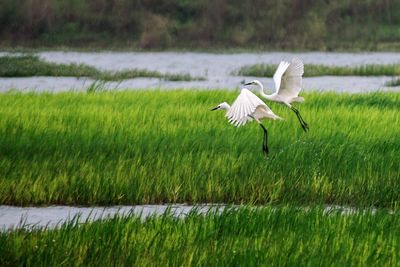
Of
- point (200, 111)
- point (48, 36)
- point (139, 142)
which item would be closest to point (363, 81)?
point (200, 111)

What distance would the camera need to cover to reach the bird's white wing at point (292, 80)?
7211mm

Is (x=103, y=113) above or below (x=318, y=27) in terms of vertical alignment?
above

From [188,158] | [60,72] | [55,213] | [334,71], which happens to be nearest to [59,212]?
[55,213]

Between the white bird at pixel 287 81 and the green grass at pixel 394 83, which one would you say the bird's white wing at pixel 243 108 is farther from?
the green grass at pixel 394 83

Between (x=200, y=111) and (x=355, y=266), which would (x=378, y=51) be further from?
(x=355, y=266)

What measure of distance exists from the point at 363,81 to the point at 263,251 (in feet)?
55.3

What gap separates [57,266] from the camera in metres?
4.73

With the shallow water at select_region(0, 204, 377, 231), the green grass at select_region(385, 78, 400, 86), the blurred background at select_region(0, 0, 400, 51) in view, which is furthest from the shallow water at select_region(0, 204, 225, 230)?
the blurred background at select_region(0, 0, 400, 51)

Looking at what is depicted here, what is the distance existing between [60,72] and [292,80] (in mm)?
14387

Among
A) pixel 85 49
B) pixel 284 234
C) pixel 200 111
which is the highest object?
pixel 284 234

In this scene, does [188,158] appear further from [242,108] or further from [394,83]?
[394,83]

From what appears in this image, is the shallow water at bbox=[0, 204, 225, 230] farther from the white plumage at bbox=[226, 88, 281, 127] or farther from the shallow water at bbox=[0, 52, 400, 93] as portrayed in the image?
the shallow water at bbox=[0, 52, 400, 93]

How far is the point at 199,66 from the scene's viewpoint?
92.4 feet

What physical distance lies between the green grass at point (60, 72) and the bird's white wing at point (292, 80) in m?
12.9
